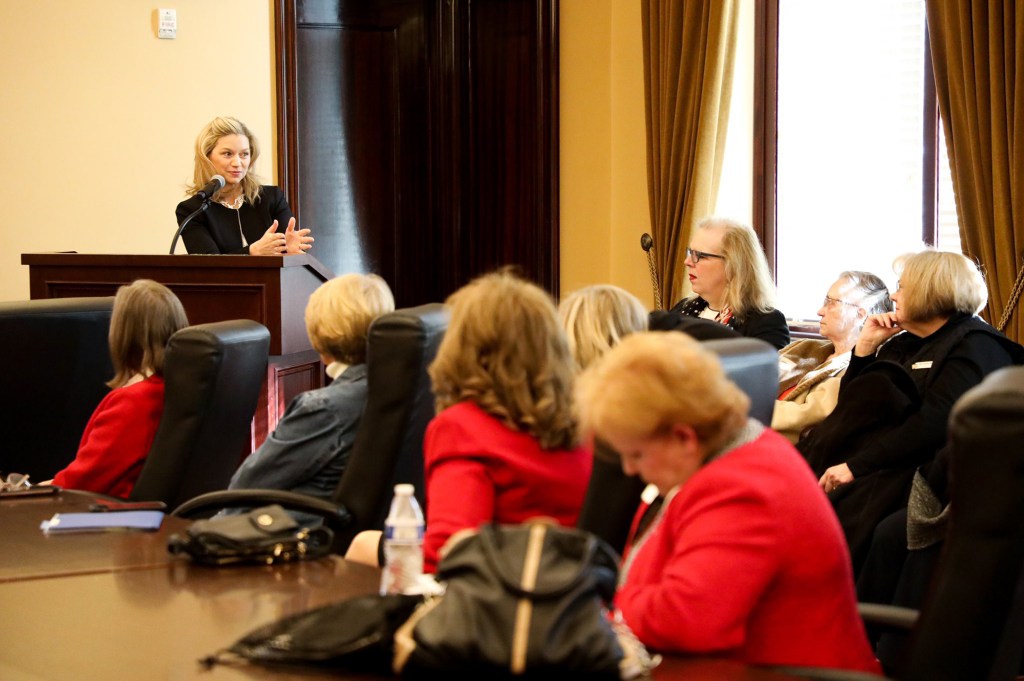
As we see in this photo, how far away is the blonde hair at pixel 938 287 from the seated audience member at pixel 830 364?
475 millimetres

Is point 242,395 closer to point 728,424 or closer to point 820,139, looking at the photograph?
point 728,424

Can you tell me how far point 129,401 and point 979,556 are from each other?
7.81ft

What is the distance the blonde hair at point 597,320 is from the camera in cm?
239

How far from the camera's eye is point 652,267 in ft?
20.4

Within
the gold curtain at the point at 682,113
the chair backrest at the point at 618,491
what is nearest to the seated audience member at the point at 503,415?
the chair backrest at the point at 618,491

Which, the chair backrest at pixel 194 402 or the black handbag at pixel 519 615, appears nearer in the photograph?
the black handbag at pixel 519 615

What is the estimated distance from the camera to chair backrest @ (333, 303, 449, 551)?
2.69 metres

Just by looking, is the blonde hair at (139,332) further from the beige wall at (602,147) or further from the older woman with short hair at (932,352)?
the beige wall at (602,147)

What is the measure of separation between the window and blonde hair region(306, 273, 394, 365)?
227 cm

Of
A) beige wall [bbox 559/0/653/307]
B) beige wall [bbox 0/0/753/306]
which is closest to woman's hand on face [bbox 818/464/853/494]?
beige wall [bbox 559/0/653/307]

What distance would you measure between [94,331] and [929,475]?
2.64 m

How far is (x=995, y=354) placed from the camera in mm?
3584

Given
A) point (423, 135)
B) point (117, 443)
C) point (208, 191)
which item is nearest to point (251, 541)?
point (117, 443)

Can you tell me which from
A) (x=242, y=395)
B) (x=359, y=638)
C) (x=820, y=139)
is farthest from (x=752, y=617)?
(x=820, y=139)
